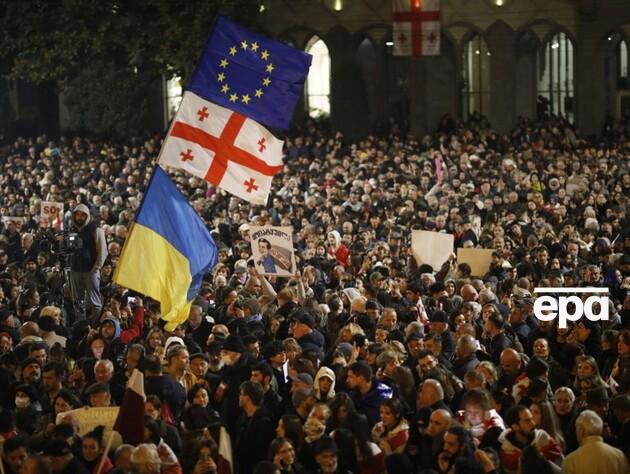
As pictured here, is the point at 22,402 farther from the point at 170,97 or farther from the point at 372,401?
the point at 170,97

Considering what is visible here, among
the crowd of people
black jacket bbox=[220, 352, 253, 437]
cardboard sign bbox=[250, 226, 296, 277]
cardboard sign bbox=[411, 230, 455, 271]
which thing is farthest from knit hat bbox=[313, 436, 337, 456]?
cardboard sign bbox=[411, 230, 455, 271]

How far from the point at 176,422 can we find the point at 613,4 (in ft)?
97.1

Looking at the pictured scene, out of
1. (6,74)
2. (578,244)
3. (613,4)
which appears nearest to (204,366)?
(578,244)

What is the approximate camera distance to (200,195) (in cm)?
2716

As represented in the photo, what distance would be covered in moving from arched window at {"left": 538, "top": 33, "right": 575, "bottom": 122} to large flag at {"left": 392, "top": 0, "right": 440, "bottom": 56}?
21.4ft

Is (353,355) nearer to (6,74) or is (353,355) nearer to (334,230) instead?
(334,230)

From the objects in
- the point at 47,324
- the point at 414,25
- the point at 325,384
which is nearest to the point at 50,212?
the point at 47,324

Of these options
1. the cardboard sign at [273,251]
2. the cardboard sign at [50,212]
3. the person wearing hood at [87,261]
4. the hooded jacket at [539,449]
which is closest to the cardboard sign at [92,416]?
the hooded jacket at [539,449]

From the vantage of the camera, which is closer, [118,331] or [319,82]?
[118,331]

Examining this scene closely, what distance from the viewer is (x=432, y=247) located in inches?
728

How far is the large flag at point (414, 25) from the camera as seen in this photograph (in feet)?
118

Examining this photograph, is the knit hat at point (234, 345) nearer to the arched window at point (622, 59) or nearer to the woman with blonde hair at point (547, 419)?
the woman with blonde hair at point (547, 419)

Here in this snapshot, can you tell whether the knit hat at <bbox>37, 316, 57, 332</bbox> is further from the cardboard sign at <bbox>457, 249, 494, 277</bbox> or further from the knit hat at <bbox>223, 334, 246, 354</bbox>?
the cardboard sign at <bbox>457, 249, 494, 277</bbox>

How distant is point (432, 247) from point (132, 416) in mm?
9617
